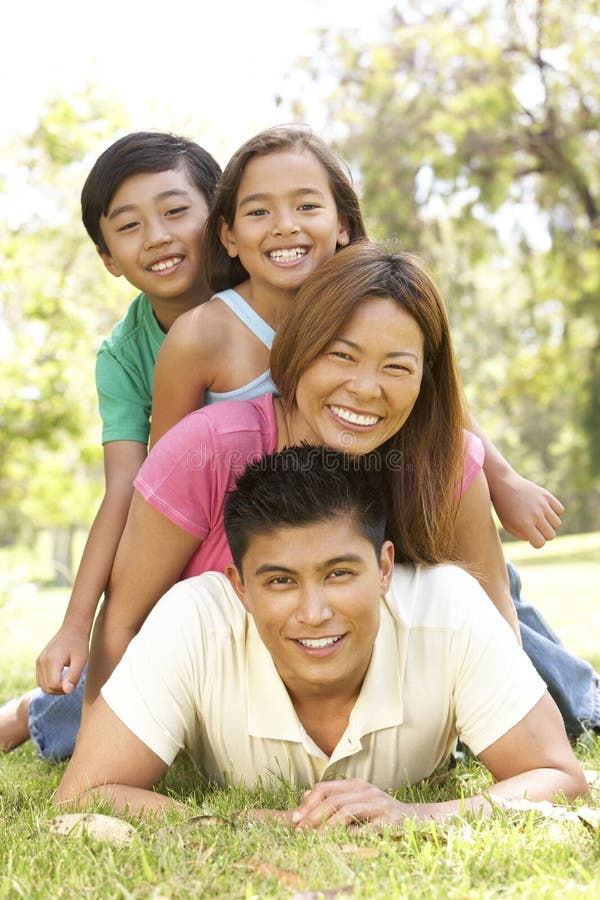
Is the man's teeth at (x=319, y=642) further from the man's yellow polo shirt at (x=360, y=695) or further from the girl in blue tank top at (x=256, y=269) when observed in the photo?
the girl in blue tank top at (x=256, y=269)

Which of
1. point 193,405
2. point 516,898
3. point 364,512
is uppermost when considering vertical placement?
point 193,405

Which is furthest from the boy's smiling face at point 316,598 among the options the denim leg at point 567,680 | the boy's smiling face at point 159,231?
the boy's smiling face at point 159,231

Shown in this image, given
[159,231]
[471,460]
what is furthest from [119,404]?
[471,460]

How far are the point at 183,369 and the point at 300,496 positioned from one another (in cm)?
92

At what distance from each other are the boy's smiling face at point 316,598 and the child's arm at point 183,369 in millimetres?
884

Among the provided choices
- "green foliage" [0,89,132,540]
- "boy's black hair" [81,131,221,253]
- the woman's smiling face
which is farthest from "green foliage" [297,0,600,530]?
the woman's smiling face

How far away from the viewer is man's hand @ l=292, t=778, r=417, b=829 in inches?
94.3

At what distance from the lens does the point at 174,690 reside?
282cm

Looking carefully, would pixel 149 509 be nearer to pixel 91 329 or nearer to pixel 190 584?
pixel 190 584

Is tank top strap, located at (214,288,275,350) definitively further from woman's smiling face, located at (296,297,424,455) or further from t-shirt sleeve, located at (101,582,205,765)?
t-shirt sleeve, located at (101,582,205,765)

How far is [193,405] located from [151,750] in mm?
1201

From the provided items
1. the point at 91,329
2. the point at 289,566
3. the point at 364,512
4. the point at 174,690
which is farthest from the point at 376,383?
the point at 91,329
